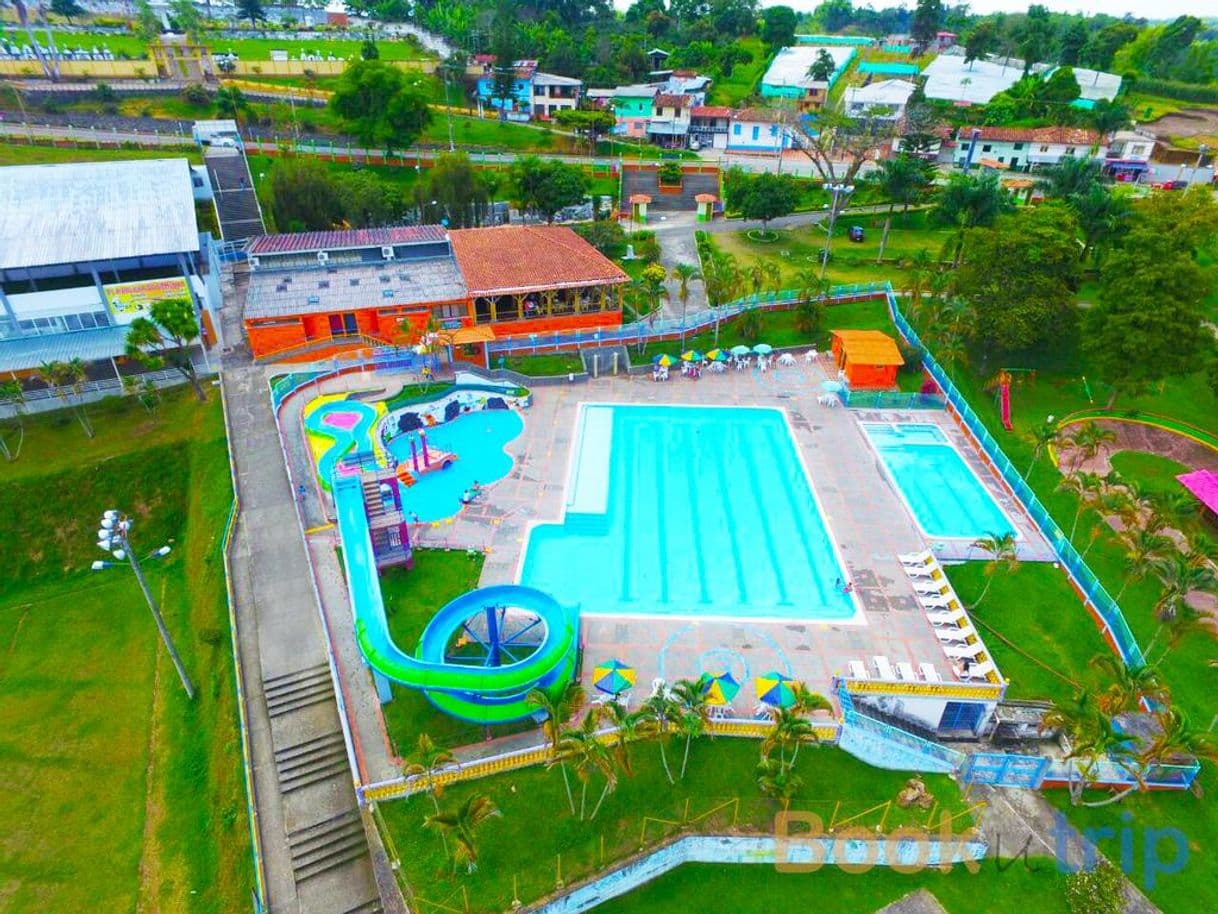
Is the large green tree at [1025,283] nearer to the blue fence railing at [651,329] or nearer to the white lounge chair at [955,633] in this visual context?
the blue fence railing at [651,329]

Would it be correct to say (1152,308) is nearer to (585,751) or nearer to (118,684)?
(585,751)

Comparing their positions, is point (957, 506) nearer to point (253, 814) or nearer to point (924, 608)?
point (924, 608)

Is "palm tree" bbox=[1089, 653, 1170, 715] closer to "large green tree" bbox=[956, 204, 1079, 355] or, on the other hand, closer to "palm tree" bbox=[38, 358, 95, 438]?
"large green tree" bbox=[956, 204, 1079, 355]

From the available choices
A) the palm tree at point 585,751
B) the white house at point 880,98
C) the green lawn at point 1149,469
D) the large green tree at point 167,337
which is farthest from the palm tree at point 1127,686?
the white house at point 880,98

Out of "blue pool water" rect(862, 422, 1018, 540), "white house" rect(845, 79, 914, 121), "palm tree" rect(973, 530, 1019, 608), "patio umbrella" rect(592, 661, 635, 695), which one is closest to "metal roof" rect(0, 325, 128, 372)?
"patio umbrella" rect(592, 661, 635, 695)

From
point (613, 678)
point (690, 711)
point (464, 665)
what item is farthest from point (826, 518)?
point (464, 665)
